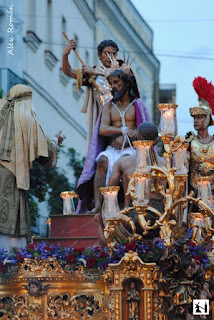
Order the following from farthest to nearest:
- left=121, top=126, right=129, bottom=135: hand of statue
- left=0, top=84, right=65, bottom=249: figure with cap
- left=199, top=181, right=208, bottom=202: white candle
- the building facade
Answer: the building facade → left=121, top=126, right=129, bottom=135: hand of statue → left=0, top=84, right=65, bottom=249: figure with cap → left=199, top=181, right=208, bottom=202: white candle

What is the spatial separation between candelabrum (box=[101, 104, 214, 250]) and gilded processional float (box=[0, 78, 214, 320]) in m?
0.01

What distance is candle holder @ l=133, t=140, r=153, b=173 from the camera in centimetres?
1762

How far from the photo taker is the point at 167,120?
1794cm

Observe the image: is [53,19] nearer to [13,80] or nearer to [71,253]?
[13,80]

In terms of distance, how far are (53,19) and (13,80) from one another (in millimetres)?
6271

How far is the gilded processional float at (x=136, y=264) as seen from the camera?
55.8ft

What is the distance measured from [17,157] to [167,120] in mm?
2216

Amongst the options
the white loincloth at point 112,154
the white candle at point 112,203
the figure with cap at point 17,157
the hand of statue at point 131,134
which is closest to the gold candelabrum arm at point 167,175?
the white candle at point 112,203

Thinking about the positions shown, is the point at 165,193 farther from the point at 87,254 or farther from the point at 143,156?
the point at 87,254

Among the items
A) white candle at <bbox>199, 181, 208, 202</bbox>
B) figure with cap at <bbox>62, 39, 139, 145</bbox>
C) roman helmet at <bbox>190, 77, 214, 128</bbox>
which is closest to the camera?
white candle at <bbox>199, 181, 208, 202</bbox>

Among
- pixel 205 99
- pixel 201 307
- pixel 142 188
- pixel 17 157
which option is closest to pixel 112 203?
pixel 142 188

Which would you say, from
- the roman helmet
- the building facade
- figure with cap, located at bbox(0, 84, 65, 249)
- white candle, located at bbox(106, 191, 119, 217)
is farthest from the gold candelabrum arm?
the building facade

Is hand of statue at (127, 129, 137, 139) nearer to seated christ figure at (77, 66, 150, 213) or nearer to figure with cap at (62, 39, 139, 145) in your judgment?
seated christ figure at (77, 66, 150, 213)

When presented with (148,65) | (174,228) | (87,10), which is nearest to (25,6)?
(87,10)
